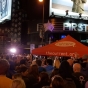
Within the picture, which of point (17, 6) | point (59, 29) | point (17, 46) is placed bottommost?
point (17, 46)

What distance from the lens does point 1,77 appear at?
18.2ft

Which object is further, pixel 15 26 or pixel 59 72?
pixel 15 26

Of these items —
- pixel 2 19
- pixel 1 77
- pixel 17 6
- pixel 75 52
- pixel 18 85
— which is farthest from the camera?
pixel 2 19

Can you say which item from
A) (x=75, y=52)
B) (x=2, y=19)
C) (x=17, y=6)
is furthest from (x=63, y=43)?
(x=2, y=19)

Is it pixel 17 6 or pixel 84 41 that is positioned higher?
pixel 17 6

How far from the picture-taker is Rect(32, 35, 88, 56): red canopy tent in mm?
10859

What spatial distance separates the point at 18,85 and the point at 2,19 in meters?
50.3

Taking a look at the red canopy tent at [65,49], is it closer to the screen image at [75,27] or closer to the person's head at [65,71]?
the person's head at [65,71]

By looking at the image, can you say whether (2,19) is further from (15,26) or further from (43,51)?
(43,51)

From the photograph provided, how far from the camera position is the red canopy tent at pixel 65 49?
10.9 m

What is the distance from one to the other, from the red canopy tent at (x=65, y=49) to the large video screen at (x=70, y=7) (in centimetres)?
2814

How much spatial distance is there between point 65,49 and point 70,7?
3149 cm

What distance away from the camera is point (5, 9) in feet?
172

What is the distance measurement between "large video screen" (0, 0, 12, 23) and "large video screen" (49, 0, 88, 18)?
41.9 ft
